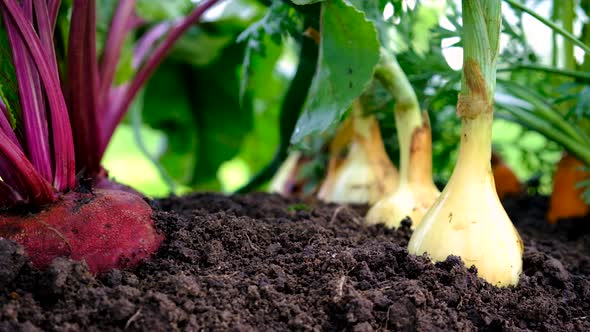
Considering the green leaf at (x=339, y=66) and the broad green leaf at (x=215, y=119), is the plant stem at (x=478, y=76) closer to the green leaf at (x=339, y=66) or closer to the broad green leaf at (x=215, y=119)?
the green leaf at (x=339, y=66)

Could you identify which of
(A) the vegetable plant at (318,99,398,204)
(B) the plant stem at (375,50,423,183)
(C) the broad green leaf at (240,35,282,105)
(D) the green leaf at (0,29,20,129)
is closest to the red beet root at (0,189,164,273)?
(D) the green leaf at (0,29,20,129)

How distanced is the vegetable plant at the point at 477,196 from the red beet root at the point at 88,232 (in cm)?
36

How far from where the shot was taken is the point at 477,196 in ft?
2.66

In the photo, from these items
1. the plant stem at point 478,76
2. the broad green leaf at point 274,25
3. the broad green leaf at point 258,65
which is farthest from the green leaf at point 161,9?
the plant stem at point 478,76

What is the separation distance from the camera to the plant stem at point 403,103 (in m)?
1.06

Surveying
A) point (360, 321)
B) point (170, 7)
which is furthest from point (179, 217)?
point (170, 7)

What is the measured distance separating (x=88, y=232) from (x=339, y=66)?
1.25ft

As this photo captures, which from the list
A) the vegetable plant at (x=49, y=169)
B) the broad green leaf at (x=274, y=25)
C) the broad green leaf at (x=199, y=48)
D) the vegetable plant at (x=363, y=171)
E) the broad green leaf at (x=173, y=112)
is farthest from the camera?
the broad green leaf at (x=173, y=112)

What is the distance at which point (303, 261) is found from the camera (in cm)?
78

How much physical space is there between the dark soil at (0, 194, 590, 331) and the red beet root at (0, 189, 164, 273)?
0.02 metres

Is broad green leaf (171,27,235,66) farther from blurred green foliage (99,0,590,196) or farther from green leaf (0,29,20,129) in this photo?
green leaf (0,29,20,129)

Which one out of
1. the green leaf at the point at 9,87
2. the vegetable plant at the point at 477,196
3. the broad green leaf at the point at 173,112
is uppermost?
the vegetable plant at the point at 477,196

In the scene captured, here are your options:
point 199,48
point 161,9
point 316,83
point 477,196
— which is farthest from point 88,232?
point 161,9

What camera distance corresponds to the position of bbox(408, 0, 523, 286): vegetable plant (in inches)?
31.1
